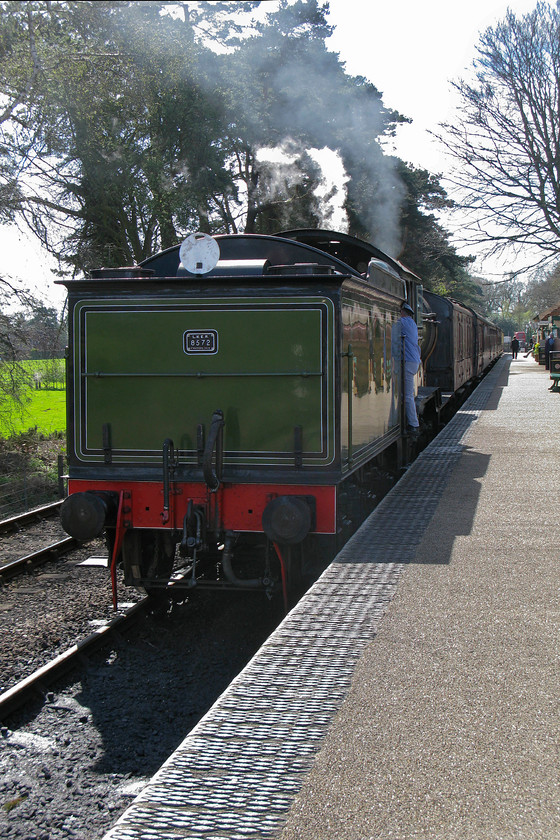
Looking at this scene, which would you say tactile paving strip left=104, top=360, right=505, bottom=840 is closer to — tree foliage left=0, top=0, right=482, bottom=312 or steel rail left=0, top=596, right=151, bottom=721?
steel rail left=0, top=596, right=151, bottom=721

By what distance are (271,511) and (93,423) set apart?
151cm

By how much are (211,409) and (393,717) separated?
126 inches

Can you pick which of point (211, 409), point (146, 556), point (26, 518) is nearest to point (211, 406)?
point (211, 409)

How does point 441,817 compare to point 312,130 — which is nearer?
point 441,817

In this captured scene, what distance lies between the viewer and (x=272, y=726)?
123 inches

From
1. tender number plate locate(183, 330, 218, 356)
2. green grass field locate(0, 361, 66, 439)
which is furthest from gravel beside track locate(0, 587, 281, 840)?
green grass field locate(0, 361, 66, 439)

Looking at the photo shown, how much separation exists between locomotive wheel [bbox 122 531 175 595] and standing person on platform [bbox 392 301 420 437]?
3.53 metres

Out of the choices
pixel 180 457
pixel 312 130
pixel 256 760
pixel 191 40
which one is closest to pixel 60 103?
pixel 191 40

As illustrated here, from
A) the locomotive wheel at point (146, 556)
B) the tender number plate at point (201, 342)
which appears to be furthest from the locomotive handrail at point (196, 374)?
the locomotive wheel at point (146, 556)

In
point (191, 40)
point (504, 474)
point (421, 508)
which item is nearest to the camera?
point (421, 508)

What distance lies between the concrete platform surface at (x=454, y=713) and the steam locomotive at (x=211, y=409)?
3.33 feet

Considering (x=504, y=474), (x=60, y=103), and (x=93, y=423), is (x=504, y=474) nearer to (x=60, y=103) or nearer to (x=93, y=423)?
(x=93, y=423)

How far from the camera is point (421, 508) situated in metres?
7.04

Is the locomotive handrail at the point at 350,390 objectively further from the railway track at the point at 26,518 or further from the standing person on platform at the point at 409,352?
the railway track at the point at 26,518
